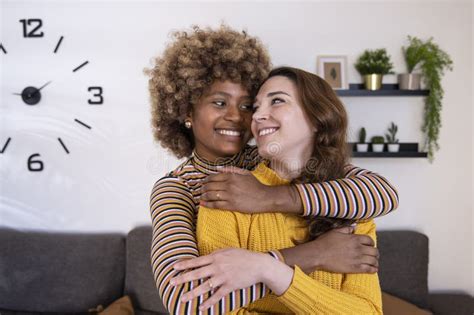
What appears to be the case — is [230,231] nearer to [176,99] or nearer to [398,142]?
[176,99]

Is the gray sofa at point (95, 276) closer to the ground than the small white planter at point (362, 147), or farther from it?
closer to the ground

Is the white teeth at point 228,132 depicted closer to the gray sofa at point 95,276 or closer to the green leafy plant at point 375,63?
the gray sofa at point 95,276

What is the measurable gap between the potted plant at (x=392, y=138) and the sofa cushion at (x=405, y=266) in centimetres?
56

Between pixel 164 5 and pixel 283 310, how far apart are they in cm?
212

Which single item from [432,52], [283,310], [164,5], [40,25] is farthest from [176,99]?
[432,52]

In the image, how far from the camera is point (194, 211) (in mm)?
1197

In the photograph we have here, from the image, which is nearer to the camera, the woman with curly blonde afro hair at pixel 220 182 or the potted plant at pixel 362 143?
the woman with curly blonde afro hair at pixel 220 182

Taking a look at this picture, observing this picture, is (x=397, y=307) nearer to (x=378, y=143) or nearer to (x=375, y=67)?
(x=378, y=143)

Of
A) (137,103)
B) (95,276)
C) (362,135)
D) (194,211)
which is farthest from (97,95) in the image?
(362,135)

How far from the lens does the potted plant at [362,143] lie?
241cm

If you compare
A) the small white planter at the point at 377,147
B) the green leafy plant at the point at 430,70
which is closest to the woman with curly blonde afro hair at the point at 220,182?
the small white planter at the point at 377,147

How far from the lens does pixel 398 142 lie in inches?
97.7

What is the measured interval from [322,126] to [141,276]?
1608 mm

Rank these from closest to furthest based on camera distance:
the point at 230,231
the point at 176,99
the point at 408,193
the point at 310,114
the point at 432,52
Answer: the point at 230,231, the point at 310,114, the point at 176,99, the point at 432,52, the point at 408,193
